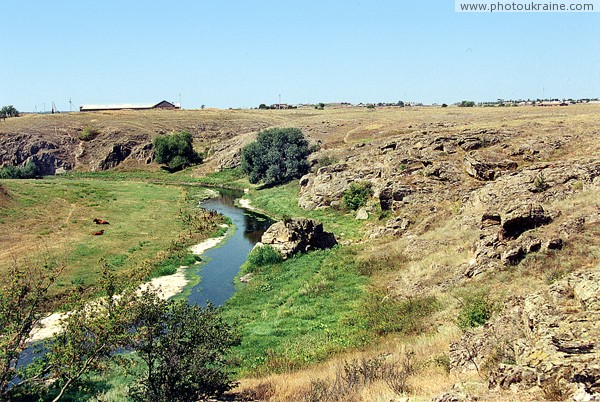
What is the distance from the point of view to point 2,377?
12.1 m

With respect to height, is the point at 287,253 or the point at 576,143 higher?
the point at 576,143

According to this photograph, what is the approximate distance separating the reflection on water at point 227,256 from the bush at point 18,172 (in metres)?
43.3

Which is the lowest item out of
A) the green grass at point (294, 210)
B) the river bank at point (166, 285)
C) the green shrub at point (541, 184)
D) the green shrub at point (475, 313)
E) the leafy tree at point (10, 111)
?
the river bank at point (166, 285)

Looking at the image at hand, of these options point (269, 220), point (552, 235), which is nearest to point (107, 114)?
point (269, 220)

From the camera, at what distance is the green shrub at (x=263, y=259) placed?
3772 cm

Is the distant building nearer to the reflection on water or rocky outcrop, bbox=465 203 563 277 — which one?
the reflection on water

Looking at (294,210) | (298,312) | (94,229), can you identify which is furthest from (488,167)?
(94,229)

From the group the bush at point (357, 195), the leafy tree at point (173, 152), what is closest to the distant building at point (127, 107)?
the leafy tree at point (173, 152)

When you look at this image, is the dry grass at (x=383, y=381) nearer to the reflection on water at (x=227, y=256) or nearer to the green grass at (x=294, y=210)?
the reflection on water at (x=227, y=256)

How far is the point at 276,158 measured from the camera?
246 ft

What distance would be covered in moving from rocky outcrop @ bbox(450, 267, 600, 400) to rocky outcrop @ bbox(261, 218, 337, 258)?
79.0 feet


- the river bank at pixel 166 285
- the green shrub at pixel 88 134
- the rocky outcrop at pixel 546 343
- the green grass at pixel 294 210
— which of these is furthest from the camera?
the green shrub at pixel 88 134

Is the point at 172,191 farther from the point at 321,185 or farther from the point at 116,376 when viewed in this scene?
the point at 116,376

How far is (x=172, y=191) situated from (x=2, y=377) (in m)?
66.1
